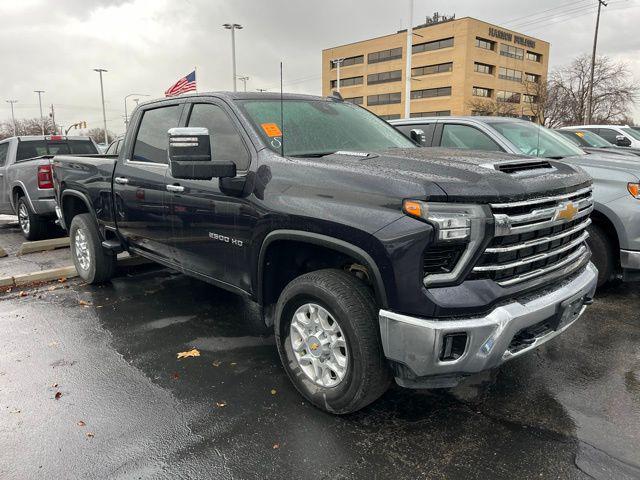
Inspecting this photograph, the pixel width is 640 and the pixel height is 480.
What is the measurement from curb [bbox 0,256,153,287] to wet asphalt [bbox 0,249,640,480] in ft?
4.69

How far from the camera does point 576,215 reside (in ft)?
10.0

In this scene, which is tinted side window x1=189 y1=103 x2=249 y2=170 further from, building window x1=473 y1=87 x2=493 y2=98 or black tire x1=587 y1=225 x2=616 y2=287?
building window x1=473 y1=87 x2=493 y2=98

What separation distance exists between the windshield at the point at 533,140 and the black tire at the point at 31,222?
7.50 meters

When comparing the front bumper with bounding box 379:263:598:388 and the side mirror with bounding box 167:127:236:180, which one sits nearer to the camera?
the front bumper with bounding box 379:263:598:388

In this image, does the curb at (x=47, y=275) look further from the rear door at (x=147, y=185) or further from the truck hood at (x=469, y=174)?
the truck hood at (x=469, y=174)

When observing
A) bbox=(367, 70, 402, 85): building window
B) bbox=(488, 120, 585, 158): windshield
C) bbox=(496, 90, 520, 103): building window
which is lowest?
bbox=(488, 120, 585, 158): windshield

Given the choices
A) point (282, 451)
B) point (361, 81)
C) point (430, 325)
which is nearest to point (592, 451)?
point (430, 325)

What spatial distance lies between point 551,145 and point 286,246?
423cm

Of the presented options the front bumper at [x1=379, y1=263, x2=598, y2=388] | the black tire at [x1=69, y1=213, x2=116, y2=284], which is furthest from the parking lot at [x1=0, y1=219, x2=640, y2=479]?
the black tire at [x1=69, y1=213, x2=116, y2=284]

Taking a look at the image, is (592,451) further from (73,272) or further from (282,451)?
(73,272)

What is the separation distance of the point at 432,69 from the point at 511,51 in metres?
11.8

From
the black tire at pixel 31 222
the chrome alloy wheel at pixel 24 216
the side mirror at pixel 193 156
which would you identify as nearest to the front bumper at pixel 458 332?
the side mirror at pixel 193 156

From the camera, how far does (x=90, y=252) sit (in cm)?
564

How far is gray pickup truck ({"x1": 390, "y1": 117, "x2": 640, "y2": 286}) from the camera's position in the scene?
4.69m
